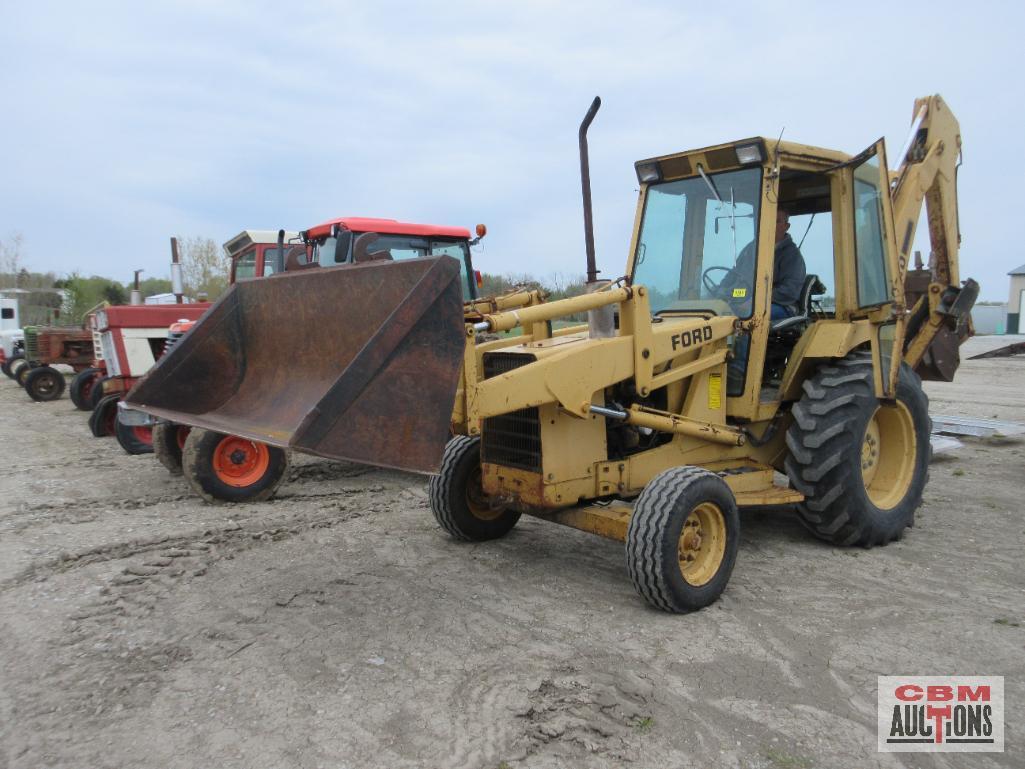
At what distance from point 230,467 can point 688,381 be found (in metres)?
3.88

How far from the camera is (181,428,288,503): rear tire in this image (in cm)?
621

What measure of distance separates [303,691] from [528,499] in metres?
1.62

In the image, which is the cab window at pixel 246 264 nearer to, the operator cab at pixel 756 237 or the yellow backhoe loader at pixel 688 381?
the yellow backhoe loader at pixel 688 381

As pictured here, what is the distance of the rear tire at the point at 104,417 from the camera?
994 cm

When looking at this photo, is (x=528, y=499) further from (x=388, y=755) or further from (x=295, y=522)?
(x=295, y=522)

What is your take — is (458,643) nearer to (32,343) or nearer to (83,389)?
(83,389)

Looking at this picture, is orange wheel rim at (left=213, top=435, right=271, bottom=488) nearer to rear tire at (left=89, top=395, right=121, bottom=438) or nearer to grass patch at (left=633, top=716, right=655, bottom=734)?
grass patch at (left=633, top=716, right=655, bottom=734)

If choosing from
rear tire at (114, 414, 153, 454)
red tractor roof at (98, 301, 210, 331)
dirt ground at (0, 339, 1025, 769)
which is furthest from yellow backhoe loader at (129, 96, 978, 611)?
Result: red tractor roof at (98, 301, 210, 331)

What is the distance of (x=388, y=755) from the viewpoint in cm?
272

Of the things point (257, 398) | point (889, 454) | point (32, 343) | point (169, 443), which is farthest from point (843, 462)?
point (32, 343)

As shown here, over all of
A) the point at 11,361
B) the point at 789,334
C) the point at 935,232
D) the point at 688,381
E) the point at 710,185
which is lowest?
the point at 688,381

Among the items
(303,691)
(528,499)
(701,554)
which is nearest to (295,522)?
Answer: (528,499)

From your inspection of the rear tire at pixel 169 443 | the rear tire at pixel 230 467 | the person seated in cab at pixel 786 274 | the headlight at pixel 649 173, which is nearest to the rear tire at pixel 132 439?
the rear tire at pixel 169 443

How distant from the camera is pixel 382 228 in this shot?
8188mm
